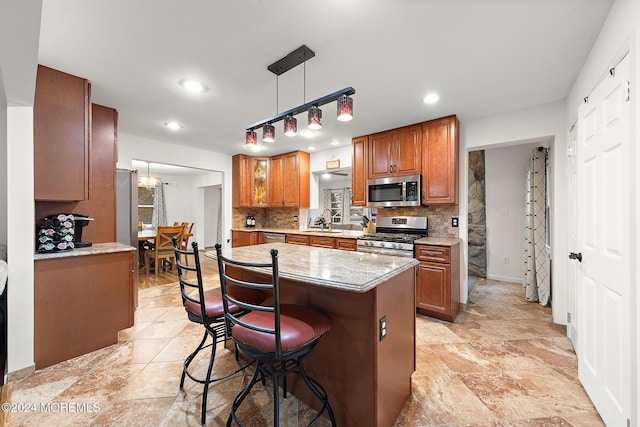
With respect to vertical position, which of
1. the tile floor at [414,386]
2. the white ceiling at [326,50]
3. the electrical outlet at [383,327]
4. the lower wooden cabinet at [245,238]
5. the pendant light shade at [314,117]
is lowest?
the tile floor at [414,386]

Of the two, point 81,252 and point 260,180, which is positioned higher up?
point 260,180

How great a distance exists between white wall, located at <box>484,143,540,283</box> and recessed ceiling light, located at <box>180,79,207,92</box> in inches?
179

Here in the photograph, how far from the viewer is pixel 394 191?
350 cm

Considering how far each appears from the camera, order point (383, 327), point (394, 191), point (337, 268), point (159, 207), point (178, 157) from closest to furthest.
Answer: point (383, 327)
point (337, 268)
point (394, 191)
point (178, 157)
point (159, 207)

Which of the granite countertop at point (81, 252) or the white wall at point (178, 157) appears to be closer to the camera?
the granite countertop at point (81, 252)

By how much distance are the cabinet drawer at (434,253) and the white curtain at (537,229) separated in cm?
165

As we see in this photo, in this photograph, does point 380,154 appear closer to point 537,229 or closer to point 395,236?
point 395,236

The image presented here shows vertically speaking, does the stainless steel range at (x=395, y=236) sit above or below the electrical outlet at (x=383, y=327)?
above

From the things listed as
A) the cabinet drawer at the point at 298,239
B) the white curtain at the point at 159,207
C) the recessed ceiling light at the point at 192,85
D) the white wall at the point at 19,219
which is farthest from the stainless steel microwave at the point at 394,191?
the white curtain at the point at 159,207

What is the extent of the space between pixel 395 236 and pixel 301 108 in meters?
2.19

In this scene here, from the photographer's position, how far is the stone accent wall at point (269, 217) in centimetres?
516

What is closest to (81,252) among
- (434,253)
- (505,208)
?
(434,253)

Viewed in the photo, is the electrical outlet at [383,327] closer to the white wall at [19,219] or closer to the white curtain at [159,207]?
the white wall at [19,219]

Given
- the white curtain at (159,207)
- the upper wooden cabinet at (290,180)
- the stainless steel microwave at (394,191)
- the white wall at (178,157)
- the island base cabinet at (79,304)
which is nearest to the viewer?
the island base cabinet at (79,304)
